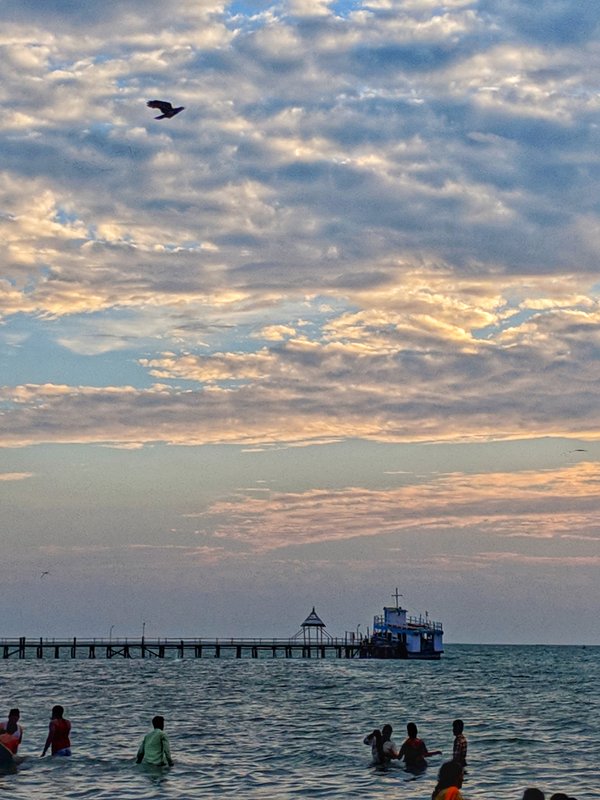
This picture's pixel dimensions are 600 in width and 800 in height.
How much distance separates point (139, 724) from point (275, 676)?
158ft

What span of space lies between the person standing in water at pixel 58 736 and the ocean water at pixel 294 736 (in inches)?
10.7

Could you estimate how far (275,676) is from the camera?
299 feet

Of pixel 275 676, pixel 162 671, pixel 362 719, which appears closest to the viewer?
pixel 362 719

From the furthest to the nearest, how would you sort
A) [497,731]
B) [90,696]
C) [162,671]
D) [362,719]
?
[162,671] → [90,696] → [362,719] → [497,731]

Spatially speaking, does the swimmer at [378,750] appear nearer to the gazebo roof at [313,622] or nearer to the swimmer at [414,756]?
the swimmer at [414,756]

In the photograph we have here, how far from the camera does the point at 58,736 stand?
3011 centimetres

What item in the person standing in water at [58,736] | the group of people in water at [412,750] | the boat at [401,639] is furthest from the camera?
the boat at [401,639]

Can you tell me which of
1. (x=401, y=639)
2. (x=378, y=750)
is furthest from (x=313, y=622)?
(x=378, y=750)

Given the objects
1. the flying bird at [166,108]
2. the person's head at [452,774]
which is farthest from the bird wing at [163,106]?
the person's head at [452,774]

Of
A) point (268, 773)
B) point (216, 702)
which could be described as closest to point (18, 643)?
point (216, 702)

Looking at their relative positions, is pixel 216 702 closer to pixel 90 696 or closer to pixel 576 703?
pixel 90 696

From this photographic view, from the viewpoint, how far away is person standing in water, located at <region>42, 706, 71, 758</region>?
29.7 m

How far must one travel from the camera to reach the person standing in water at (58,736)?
97.3 ft

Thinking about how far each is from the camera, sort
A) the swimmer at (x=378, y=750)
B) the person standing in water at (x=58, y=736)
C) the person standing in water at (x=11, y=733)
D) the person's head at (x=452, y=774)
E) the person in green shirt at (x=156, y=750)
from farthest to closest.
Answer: the swimmer at (x=378, y=750)
the person standing in water at (x=58, y=736)
the person in green shirt at (x=156, y=750)
the person standing in water at (x=11, y=733)
the person's head at (x=452, y=774)
